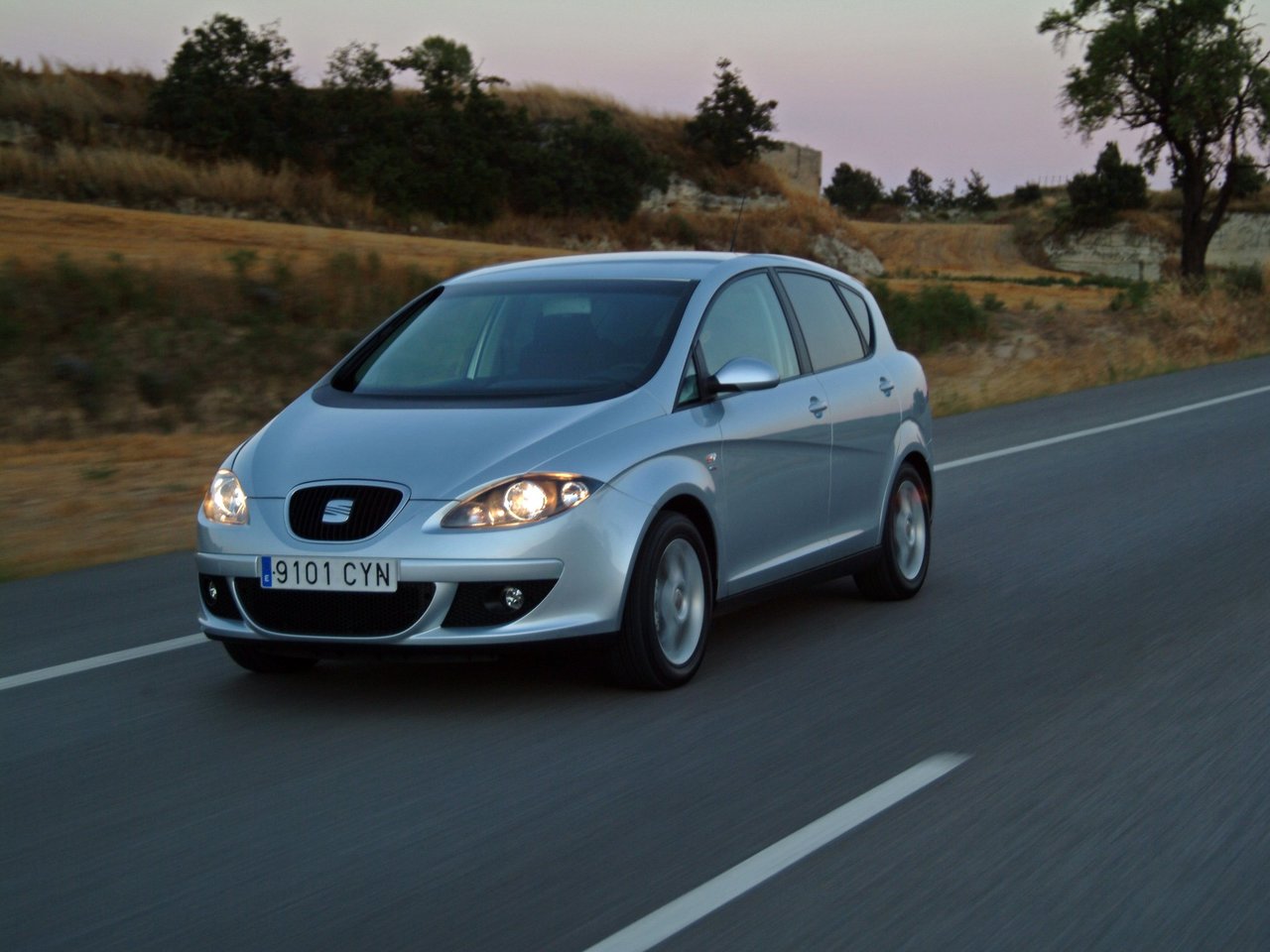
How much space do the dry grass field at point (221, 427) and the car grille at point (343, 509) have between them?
14.1 ft

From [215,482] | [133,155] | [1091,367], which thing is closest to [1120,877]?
[215,482]

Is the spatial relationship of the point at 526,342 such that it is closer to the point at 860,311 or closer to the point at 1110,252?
the point at 860,311

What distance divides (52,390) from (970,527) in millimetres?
10627

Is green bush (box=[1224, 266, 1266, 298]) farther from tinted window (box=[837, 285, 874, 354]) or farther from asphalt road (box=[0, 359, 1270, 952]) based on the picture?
tinted window (box=[837, 285, 874, 354])

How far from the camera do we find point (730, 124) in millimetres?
59031

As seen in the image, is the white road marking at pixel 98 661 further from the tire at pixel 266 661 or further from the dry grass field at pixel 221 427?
the dry grass field at pixel 221 427

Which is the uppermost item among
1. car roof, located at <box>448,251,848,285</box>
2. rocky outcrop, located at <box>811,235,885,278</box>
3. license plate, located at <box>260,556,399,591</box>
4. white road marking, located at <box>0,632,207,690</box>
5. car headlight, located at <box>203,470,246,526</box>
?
car roof, located at <box>448,251,848,285</box>

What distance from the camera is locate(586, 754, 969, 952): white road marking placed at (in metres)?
4.18

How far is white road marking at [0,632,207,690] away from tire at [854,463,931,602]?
10.2ft

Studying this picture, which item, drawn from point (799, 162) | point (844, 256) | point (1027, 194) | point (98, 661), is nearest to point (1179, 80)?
point (844, 256)

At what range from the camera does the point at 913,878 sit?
4.54m

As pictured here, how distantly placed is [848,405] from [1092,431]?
8968 mm

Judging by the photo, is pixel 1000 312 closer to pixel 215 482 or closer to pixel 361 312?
pixel 361 312

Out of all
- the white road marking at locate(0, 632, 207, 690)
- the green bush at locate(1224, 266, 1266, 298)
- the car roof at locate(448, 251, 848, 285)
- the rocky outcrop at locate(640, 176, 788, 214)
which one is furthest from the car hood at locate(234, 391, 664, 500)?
the rocky outcrop at locate(640, 176, 788, 214)
